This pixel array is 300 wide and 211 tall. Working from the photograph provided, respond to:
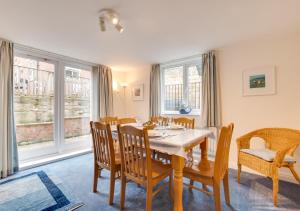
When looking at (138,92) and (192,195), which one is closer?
(192,195)

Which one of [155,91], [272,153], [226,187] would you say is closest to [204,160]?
[226,187]

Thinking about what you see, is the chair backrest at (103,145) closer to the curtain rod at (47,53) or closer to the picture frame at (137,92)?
the curtain rod at (47,53)

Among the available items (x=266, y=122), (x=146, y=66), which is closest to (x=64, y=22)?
(x=146, y=66)

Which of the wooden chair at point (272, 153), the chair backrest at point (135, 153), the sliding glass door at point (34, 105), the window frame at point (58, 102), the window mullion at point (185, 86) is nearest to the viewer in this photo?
the chair backrest at point (135, 153)

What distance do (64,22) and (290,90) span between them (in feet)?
11.5

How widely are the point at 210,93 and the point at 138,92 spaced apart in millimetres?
2176

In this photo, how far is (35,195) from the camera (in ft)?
6.92

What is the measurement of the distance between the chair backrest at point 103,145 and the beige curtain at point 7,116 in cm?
177

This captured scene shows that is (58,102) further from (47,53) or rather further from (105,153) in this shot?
(105,153)

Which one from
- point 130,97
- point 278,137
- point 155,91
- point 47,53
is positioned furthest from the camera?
point 130,97

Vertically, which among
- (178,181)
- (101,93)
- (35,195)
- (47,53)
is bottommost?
(35,195)

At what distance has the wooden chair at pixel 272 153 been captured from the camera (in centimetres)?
195

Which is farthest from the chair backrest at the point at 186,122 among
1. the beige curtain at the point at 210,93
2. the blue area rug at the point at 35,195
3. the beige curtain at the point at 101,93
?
the beige curtain at the point at 101,93

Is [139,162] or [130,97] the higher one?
[130,97]
